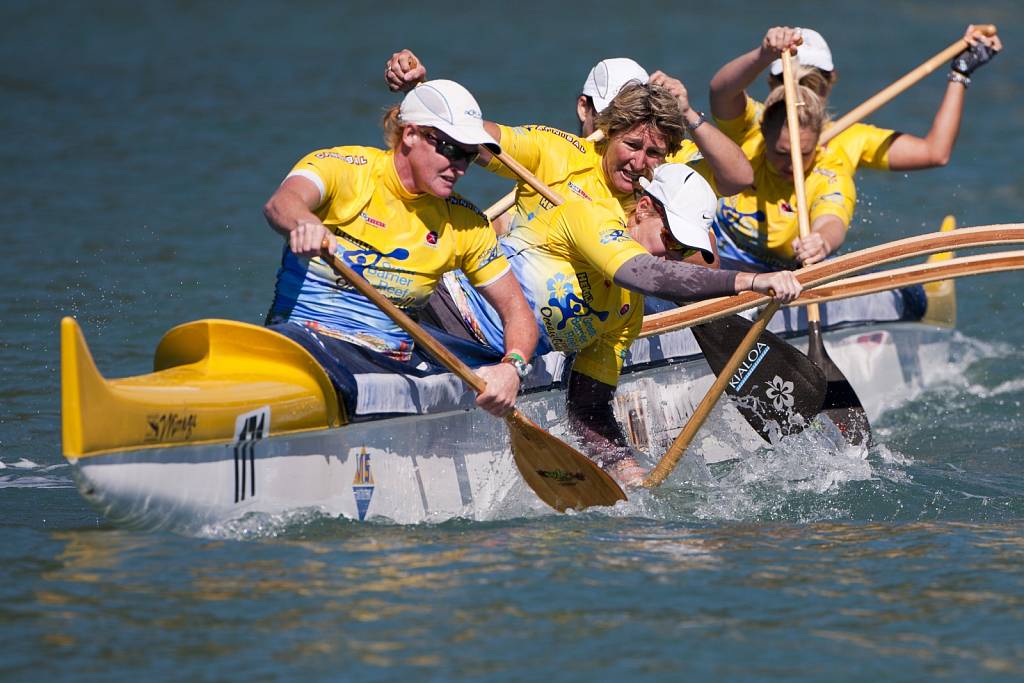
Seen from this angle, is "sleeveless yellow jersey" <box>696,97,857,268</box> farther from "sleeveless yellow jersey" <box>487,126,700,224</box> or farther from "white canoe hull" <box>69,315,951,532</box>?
"sleeveless yellow jersey" <box>487,126,700,224</box>

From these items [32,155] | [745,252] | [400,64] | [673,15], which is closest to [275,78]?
[32,155]

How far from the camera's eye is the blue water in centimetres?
472

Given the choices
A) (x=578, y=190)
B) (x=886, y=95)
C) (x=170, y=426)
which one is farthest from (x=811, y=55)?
(x=170, y=426)

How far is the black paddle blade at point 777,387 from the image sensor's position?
309 inches

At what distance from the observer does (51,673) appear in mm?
4547

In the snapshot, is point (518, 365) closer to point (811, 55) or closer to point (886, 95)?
point (811, 55)

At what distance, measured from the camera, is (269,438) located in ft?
18.7

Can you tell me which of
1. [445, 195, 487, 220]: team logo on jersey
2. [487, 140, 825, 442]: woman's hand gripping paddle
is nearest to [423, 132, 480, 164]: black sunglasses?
[445, 195, 487, 220]: team logo on jersey

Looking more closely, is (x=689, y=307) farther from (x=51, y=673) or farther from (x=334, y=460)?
(x=51, y=673)

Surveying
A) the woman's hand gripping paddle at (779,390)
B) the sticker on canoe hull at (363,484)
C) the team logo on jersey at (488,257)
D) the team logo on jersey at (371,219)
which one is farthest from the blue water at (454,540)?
the team logo on jersey at (371,219)

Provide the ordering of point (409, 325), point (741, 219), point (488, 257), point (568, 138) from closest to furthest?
point (409, 325) < point (488, 257) < point (568, 138) < point (741, 219)

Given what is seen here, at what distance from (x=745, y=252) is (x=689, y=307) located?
1955 mm

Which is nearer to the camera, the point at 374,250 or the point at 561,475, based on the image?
the point at 374,250

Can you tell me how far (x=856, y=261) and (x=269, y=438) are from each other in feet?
8.94
